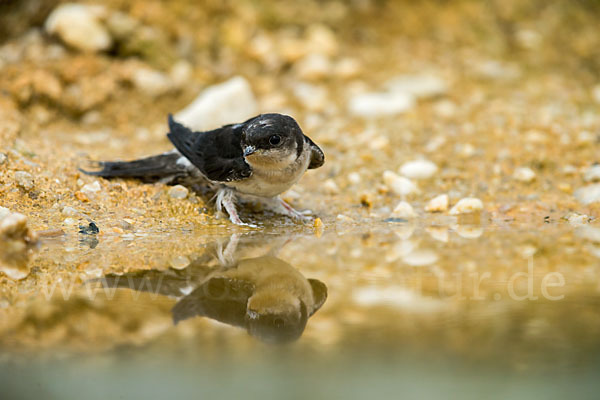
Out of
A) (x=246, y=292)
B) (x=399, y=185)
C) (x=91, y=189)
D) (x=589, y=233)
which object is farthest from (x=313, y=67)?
(x=246, y=292)

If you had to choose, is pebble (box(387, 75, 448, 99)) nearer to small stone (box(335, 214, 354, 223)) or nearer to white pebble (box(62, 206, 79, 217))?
small stone (box(335, 214, 354, 223))

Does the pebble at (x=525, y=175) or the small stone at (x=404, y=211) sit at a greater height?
the pebble at (x=525, y=175)

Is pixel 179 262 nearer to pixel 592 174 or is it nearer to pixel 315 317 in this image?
pixel 315 317

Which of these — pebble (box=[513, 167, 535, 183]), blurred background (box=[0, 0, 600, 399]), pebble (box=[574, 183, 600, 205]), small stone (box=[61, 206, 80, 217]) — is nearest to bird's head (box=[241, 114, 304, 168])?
blurred background (box=[0, 0, 600, 399])

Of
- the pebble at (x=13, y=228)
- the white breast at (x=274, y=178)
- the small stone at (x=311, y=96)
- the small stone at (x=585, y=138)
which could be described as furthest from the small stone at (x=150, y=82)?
the small stone at (x=585, y=138)

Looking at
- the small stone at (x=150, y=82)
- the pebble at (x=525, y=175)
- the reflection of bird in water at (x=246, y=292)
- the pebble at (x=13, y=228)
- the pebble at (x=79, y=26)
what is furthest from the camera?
the small stone at (x=150, y=82)

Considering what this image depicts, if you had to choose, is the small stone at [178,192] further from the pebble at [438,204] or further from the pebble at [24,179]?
the pebble at [438,204]
